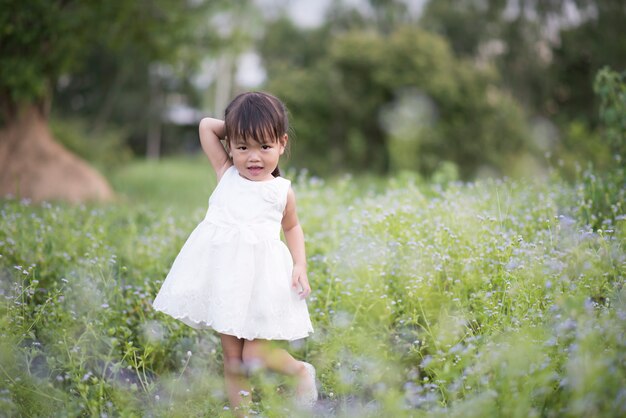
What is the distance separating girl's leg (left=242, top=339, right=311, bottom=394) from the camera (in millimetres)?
2775

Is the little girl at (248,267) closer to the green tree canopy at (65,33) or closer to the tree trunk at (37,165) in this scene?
the green tree canopy at (65,33)

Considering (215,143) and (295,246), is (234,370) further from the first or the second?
(215,143)

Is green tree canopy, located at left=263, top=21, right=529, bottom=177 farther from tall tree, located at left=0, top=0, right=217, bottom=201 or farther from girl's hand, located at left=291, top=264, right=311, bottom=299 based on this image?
girl's hand, located at left=291, top=264, right=311, bottom=299

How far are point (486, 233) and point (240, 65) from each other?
2689 centimetres

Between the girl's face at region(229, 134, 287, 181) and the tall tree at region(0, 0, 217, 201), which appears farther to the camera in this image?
the tall tree at region(0, 0, 217, 201)

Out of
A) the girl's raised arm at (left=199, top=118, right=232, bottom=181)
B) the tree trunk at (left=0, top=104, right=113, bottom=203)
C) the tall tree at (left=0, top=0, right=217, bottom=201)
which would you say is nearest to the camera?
the girl's raised arm at (left=199, top=118, right=232, bottom=181)

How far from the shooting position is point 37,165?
1037cm

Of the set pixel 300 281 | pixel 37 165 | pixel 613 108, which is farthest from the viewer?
pixel 37 165

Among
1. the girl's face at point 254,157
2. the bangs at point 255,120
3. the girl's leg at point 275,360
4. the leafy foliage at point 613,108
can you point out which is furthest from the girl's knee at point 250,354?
the leafy foliage at point 613,108

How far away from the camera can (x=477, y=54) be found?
94.7ft

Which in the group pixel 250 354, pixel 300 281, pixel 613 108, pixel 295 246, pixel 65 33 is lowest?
pixel 250 354

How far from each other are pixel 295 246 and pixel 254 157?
0.51 m

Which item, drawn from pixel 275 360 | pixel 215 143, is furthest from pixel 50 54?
pixel 275 360

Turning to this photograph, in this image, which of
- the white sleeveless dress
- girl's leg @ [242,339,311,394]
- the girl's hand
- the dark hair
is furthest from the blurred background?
girl's leg @ [242,339,311,394]
